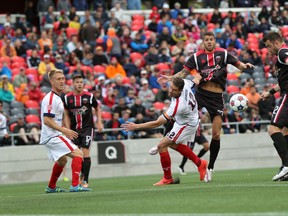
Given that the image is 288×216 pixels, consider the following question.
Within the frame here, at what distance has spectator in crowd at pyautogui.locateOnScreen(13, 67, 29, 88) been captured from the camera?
25250mm

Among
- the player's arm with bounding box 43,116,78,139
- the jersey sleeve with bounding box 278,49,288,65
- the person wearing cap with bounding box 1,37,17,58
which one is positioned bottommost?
the person wearing cap with bounding box 1,37,17,58

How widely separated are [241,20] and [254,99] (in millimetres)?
6928

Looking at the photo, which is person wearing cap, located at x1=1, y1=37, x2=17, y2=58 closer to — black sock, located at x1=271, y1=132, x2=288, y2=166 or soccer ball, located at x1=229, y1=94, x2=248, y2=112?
soccer ball, located at x1=229, y1=94, x2=248, y2=112

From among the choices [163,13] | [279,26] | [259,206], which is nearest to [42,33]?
[163,13]

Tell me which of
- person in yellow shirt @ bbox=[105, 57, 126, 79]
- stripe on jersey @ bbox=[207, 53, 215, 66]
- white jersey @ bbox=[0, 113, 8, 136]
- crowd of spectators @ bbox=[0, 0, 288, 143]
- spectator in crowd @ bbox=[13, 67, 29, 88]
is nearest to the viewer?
stripe on jersey @ bbox=[207, 53, 215, 66]

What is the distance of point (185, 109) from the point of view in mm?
13945

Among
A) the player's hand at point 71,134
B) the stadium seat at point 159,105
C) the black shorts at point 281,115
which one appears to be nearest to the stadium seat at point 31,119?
the stadium seat at point 159,105

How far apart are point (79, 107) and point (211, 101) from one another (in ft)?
8.13

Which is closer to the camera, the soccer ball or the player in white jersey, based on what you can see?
the player in white jersey

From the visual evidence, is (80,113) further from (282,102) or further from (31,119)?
(31,119)

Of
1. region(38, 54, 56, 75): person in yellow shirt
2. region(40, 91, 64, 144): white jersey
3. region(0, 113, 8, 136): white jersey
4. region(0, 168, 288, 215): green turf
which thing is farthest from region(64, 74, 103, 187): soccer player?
region(38, 54, 56, 75): person in yellow shirt

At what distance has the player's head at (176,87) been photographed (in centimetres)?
1373

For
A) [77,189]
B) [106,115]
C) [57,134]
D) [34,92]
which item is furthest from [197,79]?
[34,92]

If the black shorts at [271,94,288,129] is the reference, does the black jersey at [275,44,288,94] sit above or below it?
above
